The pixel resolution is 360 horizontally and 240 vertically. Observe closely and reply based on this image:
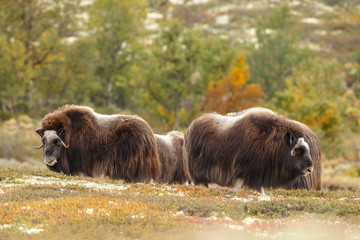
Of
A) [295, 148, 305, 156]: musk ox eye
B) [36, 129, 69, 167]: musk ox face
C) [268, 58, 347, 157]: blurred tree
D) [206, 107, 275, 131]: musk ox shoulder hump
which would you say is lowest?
[268, 58, 347, 157]: blurred tree

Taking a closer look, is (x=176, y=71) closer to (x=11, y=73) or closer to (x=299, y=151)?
(x=11, y=73)

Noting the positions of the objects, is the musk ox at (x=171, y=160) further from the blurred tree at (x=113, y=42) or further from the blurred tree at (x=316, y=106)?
the blurred tree at (x=113, y=42)

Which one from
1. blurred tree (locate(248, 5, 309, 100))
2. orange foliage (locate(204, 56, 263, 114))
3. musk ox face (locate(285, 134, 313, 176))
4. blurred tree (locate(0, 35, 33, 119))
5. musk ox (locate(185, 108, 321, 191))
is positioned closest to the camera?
musk ox face (locate(285, 134, 313, 176))

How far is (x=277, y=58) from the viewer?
47781 mm

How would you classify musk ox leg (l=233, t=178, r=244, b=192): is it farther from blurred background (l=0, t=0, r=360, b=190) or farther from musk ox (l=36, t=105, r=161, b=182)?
blurred background (l=0, t=0, r=360, b=190)

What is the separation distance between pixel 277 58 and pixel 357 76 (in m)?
14.9

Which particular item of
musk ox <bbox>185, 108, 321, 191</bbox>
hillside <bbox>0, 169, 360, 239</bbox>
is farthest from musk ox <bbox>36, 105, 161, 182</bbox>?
hillside <bbox>0, 169, 360, 239</bbox>

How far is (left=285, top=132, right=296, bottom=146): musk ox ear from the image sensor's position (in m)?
10.8

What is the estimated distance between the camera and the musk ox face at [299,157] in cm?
1049

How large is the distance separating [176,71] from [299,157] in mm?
29164

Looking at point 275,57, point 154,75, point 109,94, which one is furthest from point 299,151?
point 109,94

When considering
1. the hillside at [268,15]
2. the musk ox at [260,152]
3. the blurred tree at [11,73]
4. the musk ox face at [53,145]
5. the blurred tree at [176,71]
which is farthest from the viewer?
the hillside at [268,15]

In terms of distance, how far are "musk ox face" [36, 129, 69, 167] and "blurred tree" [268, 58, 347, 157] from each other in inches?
902

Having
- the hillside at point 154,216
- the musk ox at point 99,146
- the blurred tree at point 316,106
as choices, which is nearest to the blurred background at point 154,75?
the blurred tree at point 316,106
